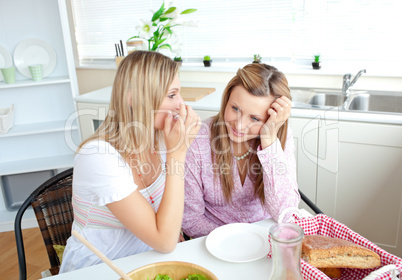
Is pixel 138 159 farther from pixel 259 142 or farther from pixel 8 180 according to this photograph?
pixel 8 180

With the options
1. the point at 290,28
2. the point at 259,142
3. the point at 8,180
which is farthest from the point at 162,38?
the point at 8,180

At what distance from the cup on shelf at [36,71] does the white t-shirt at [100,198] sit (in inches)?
65.4

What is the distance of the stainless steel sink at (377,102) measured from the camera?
2.17 metres

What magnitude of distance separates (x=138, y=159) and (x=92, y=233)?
0.29m

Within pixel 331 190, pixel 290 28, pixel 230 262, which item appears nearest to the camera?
pixel 230 262

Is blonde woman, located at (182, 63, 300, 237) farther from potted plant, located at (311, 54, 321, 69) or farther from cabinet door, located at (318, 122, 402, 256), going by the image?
potted plant, located at (311, 54, 321, 69)

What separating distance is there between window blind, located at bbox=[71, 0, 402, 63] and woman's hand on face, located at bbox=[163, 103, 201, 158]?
1.50 m

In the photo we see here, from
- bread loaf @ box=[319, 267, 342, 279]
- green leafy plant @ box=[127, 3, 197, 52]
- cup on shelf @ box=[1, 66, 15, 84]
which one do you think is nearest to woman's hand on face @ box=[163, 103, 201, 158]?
bread loaf @ box=[319, 267, 342, 279]

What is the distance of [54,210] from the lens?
4.73 feet

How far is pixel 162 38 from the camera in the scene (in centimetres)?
231

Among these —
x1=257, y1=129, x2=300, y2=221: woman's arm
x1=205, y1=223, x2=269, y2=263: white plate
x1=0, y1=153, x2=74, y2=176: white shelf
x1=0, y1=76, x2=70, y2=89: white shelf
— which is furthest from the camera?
x1=0, y1=153, x2=74, y2=176: white shelf

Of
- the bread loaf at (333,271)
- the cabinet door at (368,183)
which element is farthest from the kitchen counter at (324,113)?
the bread loaf at (333,271)

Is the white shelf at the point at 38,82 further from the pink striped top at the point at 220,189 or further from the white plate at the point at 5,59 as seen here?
the pink striped top at the point at 220,189

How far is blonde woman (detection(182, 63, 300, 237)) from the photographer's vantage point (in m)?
1.33
